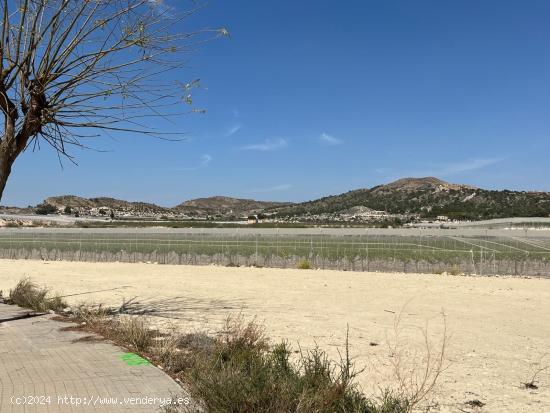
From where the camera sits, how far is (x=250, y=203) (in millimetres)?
177875

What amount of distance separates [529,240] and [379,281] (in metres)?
17.2

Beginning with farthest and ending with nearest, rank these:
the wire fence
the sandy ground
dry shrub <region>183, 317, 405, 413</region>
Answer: the wire fence
the sandy ground
dry shrub <region>183, 317, 405, 413</region>

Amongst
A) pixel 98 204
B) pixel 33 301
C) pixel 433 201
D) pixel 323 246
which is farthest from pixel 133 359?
pixel 98 204

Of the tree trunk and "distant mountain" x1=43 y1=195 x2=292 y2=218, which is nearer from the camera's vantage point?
the tree trunk

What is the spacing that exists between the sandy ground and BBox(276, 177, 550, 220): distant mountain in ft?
213

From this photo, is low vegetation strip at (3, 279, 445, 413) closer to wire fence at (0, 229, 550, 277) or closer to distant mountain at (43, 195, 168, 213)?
wire fence at (0, 229, 550, 277)

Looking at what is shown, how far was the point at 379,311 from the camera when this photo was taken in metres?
15.8

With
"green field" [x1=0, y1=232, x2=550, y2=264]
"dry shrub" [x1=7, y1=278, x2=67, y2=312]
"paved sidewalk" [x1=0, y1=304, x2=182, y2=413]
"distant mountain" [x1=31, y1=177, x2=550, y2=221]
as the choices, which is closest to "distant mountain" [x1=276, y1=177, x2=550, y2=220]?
"distant mountain" [x1=31, y1=177, x2=550, y2=221]

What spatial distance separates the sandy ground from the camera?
7785mm

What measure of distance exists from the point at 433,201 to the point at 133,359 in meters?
114

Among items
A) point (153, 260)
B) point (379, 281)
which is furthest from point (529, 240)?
point (153, 260)

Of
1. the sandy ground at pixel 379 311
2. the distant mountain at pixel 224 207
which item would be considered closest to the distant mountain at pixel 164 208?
the distant mountain at pixel 224 207

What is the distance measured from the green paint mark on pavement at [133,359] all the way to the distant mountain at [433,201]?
8231cm

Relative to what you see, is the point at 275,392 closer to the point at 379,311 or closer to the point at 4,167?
the point at 4,167
